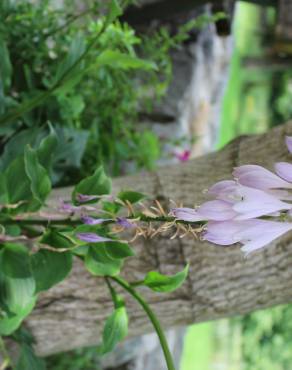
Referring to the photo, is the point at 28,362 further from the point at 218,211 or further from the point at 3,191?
the point at 218,211

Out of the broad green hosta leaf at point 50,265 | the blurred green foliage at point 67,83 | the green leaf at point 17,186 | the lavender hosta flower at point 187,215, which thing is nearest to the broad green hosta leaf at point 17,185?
the green leaf at point 17,186

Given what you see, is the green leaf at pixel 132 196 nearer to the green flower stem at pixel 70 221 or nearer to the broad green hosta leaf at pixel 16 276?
the green flower stem at pixel 70 221

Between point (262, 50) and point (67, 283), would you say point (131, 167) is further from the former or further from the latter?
point (262, 50)

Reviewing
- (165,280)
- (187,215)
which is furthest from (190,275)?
(187,215)

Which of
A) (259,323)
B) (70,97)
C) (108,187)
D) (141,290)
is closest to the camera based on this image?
(108,187)

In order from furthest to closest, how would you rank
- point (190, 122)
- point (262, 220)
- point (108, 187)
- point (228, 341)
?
point (228, 341)
point (190, 122)
point (108, 187)
point (262, 220)

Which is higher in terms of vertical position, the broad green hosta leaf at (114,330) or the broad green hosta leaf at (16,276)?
the broad green hosta leaf at (16,276)

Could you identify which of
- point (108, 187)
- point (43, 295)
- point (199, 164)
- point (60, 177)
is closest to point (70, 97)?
point (60, 177)
